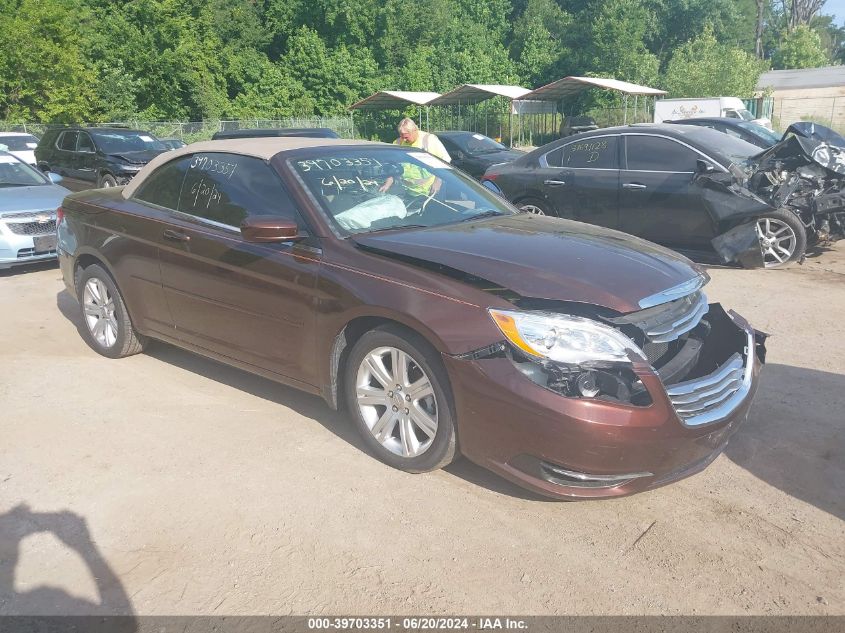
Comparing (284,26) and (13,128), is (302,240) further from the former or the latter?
(284,26)

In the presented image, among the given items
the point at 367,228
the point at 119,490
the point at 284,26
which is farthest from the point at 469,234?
the point at 284,26

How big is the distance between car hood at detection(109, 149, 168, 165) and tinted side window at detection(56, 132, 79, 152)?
1.32 metres

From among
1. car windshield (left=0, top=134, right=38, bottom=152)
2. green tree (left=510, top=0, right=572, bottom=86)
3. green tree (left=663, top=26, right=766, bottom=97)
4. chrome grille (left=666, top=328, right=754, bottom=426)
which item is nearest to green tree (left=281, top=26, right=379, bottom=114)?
green tree (left=510, top=0, right=572, bottom=86)

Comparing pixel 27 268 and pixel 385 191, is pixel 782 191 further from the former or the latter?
pixel 27 268

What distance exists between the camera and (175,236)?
497 cm

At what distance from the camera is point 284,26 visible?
51844 mm

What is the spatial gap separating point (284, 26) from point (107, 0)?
38.6 ft

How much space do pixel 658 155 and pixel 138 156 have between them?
11.6m

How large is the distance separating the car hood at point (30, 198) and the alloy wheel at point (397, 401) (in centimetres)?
712

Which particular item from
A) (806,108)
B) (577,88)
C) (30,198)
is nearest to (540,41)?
(806,108)

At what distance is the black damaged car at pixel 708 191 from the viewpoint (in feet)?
27.7

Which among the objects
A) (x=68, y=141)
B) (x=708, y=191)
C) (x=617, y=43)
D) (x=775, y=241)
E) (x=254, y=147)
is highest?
(x=617, y=43)

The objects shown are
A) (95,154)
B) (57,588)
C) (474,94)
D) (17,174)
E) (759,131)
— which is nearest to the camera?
(57,588)

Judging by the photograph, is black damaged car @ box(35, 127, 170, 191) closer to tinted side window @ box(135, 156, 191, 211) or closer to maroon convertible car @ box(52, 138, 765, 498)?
tinted side window @ box(135, 156, 191, 211)
